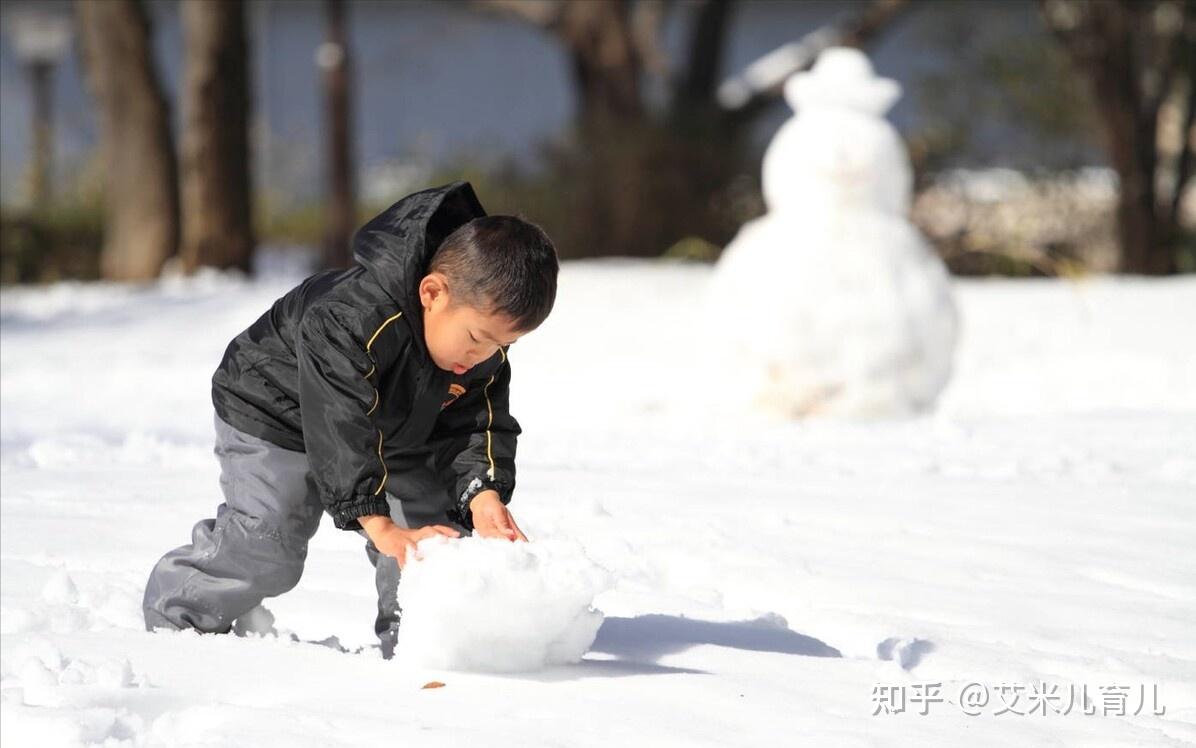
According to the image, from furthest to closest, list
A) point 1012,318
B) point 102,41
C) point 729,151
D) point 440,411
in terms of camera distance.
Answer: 1. point 729,151
2. point 102,41
3. point 1012,318
4. point 440,411

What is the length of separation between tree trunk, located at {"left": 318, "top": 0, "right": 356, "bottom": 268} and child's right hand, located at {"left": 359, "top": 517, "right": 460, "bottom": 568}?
10.4 m

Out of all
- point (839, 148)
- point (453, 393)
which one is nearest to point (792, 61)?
point (839, 148)

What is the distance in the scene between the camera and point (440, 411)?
3148 mm

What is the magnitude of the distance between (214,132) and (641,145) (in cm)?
307

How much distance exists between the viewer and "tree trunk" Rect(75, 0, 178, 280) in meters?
11.7

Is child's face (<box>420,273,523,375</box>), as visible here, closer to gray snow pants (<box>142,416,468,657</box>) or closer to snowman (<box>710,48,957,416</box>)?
gray snow pants (<box>142,416,468,657</box>)

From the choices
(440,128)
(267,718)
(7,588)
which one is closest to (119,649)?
(267,718)

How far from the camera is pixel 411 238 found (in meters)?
2.96

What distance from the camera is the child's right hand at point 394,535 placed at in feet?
9.30

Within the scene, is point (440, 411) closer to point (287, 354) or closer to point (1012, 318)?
point (287, 354)

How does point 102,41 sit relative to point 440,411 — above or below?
above

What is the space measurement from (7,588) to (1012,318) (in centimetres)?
702

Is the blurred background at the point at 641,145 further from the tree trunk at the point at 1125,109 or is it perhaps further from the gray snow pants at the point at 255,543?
the gray snow pants at the point at 255,543

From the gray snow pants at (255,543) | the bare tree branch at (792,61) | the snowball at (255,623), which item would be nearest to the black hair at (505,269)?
the gray snow pants at (255,543)
